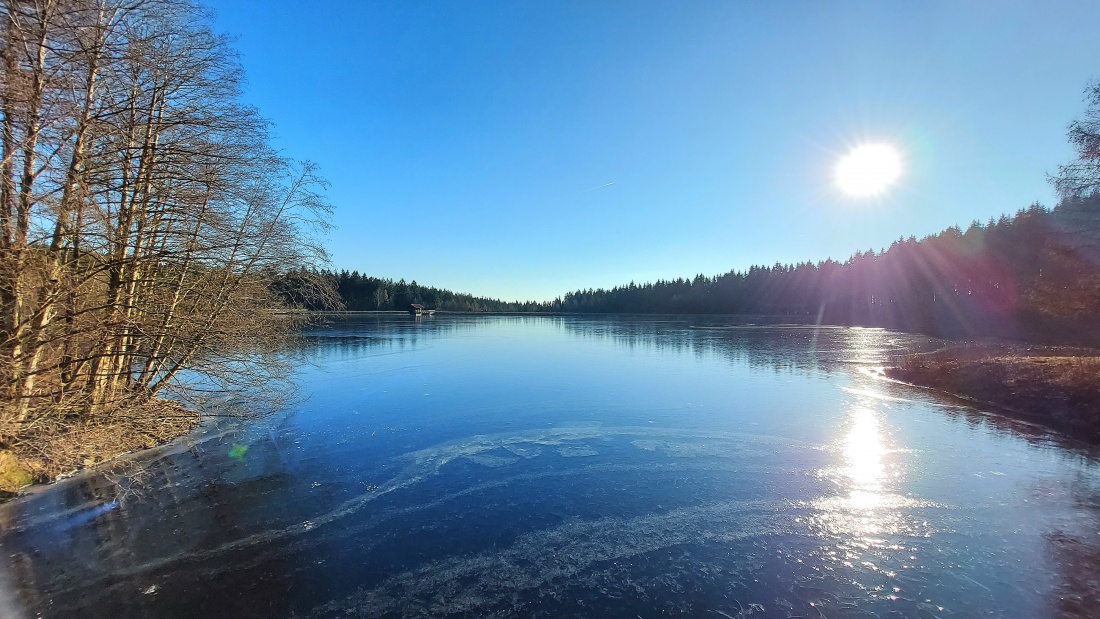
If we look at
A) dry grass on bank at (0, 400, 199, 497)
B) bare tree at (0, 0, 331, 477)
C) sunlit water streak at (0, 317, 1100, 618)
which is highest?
bare tree at (0, 0, 331, 477)

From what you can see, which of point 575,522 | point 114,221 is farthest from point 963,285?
point 114,221

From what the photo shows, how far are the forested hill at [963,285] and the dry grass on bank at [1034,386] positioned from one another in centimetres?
288

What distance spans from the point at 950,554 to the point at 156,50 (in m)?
13.5

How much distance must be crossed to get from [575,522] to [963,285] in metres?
78.3

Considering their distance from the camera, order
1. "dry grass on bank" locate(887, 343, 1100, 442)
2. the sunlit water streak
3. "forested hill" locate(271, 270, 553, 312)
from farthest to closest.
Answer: "forested hill" locate(271, 270, 553, 312) < "dry grass on bank" locate(887, 343, 1100, 442) < the sunlit water streak

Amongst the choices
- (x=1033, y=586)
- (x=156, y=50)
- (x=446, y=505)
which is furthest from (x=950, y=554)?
(x=156, y=50)

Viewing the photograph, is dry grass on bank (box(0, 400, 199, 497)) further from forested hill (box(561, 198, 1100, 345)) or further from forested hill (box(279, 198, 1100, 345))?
forested hill (box(561, 198, 1100, 345))

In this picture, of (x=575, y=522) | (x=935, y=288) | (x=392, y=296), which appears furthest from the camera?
(x=392, y=296)

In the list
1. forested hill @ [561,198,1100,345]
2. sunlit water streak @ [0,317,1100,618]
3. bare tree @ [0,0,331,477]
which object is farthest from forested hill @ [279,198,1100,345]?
sunlit water streak @ [0,317,1100,618]

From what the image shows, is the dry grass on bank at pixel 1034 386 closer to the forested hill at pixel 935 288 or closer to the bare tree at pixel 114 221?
the forested hill at pixel 935 288

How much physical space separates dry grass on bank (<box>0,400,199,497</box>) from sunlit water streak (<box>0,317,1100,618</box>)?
1.65 feet

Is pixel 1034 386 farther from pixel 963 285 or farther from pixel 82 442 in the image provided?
pixel 963 285

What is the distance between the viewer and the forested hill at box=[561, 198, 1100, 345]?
15523 millimetres

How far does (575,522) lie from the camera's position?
6125mm
